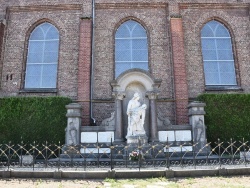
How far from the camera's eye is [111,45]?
16.3 metres

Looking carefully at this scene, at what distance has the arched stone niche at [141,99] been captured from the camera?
494 inches

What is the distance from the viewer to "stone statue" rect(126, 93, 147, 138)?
39.5 feet

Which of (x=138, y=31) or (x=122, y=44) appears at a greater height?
(x=138, y=31)

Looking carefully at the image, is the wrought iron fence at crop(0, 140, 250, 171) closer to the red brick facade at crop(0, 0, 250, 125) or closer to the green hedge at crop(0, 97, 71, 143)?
the green hedge at crop(0, 97, 71, 143)

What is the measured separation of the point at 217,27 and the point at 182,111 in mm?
6536

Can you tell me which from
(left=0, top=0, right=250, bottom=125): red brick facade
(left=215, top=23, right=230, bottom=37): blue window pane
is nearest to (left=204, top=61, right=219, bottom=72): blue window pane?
(left=0, top=0, right=250, bottom=125): red brick facade

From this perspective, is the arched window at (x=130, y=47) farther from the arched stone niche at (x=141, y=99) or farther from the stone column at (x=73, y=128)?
the stone column at (x=73, y=128)

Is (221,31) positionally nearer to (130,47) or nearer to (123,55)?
(130,47)

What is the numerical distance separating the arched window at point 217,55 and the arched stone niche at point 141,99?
4755 millimetres

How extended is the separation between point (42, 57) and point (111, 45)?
4412 mm

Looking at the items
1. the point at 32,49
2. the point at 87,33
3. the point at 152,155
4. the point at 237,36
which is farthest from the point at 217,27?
the point at 32,49

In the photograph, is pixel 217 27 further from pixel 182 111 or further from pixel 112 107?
pixel 112 107

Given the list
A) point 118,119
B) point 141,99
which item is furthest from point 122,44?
point 118,119

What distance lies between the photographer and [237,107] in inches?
569
